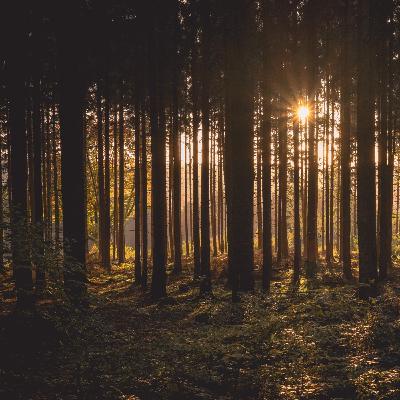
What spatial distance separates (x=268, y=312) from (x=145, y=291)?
6614 millimetres

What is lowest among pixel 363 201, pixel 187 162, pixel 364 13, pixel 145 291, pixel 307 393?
pixel 145 291

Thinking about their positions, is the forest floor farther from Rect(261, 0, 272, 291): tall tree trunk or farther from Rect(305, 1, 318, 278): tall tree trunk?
Rect(305, 1, 318, 278): tall tree trunk

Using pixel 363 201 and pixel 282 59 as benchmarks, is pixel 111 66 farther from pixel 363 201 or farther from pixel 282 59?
pixel 363 201

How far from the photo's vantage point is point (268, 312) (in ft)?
36.5

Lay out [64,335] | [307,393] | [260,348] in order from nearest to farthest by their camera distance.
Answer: [307,393] → [260,348] → [64,335]

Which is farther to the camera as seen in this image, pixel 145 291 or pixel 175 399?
pixel 145 291

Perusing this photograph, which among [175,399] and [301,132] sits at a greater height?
[301,132]

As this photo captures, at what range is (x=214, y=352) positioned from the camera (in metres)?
7.84

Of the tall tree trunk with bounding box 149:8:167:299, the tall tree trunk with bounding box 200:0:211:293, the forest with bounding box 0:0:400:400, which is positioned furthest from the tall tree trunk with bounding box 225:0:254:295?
the tall tree trunk with bounding box 149:8:167:299

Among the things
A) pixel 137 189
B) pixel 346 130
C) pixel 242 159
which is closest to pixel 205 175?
pixel 242 159

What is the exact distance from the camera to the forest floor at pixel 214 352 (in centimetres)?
605

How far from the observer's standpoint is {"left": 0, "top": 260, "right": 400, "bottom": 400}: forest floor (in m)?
6.05


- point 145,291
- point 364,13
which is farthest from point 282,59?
point 145,291

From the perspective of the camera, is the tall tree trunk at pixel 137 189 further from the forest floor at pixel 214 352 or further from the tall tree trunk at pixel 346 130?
the tall tree trunk at pixel 346 130
